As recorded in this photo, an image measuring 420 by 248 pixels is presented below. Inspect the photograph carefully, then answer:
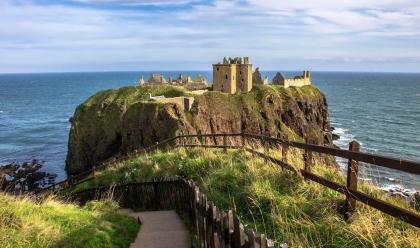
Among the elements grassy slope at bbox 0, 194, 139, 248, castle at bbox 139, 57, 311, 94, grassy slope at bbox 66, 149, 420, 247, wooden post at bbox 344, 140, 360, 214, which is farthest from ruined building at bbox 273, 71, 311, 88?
wooden post at bbox 344, 140, 360, 214

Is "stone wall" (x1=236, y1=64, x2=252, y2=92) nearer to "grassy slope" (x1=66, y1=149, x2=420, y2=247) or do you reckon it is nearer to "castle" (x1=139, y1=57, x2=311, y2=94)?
"castle" (x1=139, y1=57, x2=311, y2=94)

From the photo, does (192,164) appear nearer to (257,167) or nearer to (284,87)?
(257,167)

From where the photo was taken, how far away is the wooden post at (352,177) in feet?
23.4

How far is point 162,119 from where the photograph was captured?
174 feet

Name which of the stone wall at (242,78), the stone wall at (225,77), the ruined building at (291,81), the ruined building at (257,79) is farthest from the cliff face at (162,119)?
the ruined building at (257,79)

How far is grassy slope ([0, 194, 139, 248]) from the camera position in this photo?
8492 mm

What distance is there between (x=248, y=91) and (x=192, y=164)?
2236 inches

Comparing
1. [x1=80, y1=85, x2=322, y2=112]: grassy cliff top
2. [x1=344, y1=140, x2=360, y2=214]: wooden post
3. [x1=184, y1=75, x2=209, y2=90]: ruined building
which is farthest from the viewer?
[x1=184, y1=75, x2=209, y2=90]: ruined building

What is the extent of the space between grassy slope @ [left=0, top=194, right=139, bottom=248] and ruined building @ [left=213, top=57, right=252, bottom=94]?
60.2 m

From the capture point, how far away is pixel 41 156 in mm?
70438

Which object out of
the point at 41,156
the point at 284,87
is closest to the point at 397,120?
the point at 284,87

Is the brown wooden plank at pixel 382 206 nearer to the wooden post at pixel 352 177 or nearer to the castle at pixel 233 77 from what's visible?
the wooden post at pixel 352 177

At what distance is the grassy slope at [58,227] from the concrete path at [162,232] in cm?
25

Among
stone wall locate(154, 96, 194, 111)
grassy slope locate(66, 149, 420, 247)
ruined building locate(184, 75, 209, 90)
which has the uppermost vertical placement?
grassy slope locate(66, 149, 420, 247)
